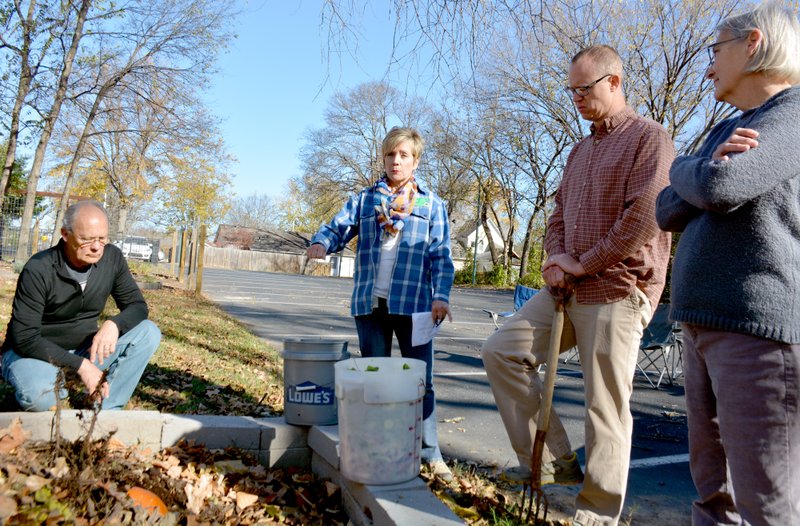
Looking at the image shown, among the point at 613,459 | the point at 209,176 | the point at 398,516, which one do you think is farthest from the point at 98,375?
the point at 209,176

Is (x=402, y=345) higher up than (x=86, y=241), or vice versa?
(x=86, y=241)

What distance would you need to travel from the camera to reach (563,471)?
9.54 feet

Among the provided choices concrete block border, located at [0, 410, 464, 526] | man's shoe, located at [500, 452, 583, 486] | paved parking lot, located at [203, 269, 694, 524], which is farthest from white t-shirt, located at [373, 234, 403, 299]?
paved parking lot, located at [203, 269, 694, 524]

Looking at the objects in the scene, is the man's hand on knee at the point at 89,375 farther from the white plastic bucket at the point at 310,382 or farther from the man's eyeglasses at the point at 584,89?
the man's eyeglasses at the point at 584,89

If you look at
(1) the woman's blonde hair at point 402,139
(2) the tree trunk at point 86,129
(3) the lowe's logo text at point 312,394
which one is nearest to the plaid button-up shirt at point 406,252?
(1) the woman's blonde hair at point 402,139

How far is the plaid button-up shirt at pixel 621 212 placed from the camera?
2629mm

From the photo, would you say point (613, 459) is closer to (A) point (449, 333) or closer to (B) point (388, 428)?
(B) point (388, 428)

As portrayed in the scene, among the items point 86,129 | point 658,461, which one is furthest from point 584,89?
point 86,129

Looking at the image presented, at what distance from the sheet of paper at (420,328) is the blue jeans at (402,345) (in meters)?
0.07

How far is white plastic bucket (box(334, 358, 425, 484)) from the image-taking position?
2777mm

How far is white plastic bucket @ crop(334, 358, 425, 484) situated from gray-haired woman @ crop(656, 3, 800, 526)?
1.22 m

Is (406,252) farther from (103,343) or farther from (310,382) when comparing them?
(103,343)

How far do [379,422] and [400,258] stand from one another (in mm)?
1126

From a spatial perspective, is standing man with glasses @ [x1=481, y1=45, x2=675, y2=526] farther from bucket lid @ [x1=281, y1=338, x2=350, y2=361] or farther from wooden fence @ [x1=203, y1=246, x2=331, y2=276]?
wooden fence @ [x1=203, y1=246, x2=331, y2=276]
